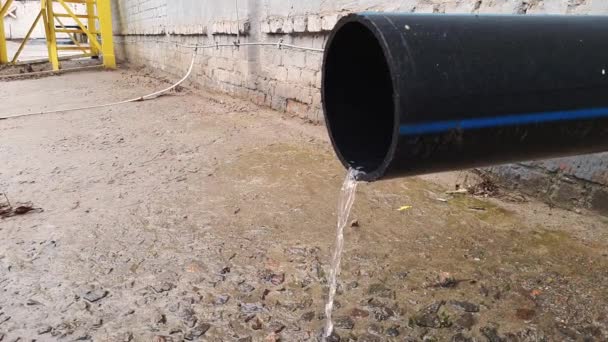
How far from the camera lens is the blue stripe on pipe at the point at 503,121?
0.88 m

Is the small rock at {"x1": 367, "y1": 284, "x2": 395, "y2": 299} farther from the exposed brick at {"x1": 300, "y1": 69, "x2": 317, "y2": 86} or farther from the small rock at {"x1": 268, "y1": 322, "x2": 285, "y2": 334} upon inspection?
the exposed brick at {"x1": 300, "y1": 69, "x2": 317, "y2": 86}

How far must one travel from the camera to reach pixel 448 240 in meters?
2.12

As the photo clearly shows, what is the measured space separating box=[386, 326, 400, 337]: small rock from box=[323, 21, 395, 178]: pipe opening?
25.4 inches

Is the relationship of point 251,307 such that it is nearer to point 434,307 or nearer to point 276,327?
point 276,327

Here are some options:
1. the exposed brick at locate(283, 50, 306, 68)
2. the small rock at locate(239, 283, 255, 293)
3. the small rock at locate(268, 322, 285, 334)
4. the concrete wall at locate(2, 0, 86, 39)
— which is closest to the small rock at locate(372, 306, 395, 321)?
the small rock at locate(268, 322, 285, 334)

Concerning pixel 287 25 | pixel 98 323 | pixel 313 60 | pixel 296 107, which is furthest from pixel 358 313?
pixel 287 25

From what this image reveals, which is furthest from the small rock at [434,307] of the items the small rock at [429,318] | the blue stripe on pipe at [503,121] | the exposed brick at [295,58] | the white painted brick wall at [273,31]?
the exposed brick at [295,58]

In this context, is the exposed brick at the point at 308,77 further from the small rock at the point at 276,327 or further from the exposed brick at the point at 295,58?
the small rock at the point at 276,327

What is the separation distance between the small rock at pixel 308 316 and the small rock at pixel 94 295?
0.77 m

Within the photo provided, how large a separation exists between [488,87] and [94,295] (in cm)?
158

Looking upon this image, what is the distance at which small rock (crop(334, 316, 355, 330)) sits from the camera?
157cm

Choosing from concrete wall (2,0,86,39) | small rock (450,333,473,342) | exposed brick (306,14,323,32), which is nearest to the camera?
small rock (450,333,473,342)

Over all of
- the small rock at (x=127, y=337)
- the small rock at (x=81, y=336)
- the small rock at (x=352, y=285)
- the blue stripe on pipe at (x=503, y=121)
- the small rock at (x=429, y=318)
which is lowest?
the small rock at (x=127, y=337)

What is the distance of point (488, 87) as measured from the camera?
0.90 metres
